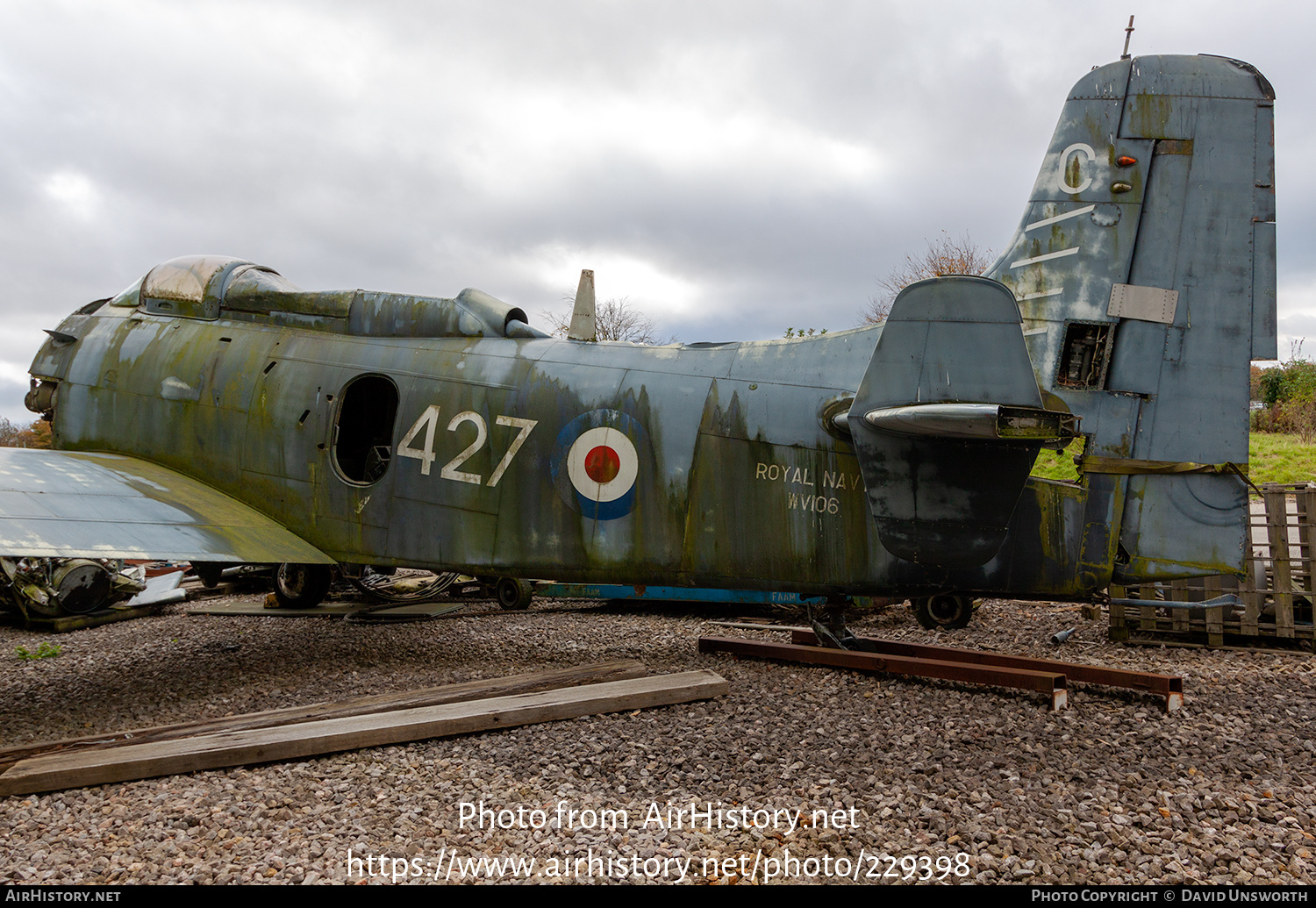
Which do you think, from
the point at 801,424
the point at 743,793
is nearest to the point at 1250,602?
the point at 801,424

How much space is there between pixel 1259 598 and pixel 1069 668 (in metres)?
3.90

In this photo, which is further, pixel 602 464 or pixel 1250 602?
pixel 1250 602

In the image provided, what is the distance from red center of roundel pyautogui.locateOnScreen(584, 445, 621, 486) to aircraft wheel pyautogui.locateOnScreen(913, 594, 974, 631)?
2838 millimetres

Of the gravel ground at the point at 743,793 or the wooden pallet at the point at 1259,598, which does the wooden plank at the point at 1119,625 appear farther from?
the gravel ground at the point at 743,793

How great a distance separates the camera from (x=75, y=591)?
964 cm

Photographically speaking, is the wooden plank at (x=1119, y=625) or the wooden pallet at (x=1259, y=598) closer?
the wooden pallet at (x=1259, y=598)

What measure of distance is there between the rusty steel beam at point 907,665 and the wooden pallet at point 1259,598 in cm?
341

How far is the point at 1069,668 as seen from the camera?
209 inches

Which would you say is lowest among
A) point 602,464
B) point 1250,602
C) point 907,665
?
point 907,665

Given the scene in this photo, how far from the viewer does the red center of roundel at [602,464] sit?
5.59 m

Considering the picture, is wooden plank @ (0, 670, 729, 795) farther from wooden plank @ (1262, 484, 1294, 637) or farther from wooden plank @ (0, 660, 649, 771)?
wooden plank @ (1262, 484, 1294, 637)

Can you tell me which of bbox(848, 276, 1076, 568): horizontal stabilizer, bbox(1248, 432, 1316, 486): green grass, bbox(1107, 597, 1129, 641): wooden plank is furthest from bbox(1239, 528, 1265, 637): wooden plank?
bbox(1248, 432, 1316, 486): green grass

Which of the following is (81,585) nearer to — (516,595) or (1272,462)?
(516,595)

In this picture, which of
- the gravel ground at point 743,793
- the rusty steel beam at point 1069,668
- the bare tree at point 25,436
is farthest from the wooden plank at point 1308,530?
the bare tree at point 25,436
